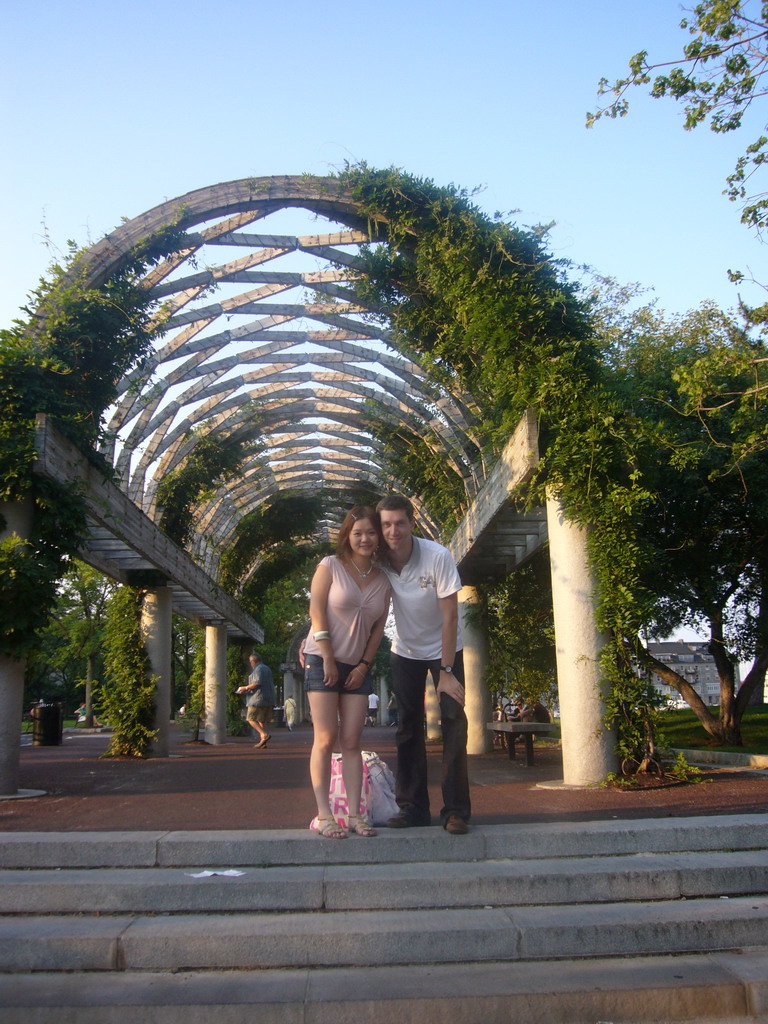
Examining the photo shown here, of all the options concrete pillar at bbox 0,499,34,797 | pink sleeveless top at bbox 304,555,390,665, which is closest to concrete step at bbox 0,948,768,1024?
pink sleeveless top at bbox 304,555,390,665

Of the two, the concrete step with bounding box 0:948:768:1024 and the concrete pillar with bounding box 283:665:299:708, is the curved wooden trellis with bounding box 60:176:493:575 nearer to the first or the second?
the concrete step with bounding box 0:948:768:1024

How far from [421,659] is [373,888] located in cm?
138

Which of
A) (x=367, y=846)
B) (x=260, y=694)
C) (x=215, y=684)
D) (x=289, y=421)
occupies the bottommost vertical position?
(x=367, y=846)

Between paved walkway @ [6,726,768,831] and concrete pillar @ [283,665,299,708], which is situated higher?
concrete pillar @ [283,665,299,708]

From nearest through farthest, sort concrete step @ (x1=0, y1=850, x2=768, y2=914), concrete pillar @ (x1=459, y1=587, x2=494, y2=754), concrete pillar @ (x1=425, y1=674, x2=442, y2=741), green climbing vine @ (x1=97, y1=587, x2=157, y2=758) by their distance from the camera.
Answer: concrete step @ (x1=0, y1=850, x2=768, y2=914) → green climbing vine @ (x1=97, y1=587, x2=157, y2=758) → concrete pillar @ (x1=459, y1=587, x2=494, y2=754) → concrete pillar @ (x1=425, y1=674, x2=442, y2=741)

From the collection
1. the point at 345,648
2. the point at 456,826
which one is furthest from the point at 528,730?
the point at 345,648

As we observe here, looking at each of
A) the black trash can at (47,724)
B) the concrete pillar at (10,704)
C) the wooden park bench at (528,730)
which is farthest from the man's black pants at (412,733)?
the black trash can at (47,724)

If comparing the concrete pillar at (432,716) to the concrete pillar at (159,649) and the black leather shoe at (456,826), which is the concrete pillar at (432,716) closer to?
the concrete pillar at (159,649)

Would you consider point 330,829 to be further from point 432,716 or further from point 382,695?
point 382,695

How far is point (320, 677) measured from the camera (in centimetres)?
500

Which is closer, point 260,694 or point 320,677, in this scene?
point 320,677

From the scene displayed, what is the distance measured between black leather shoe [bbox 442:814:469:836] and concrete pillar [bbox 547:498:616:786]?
343cm

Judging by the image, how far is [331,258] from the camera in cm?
1157

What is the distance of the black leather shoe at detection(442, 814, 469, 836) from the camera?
4.82 m
